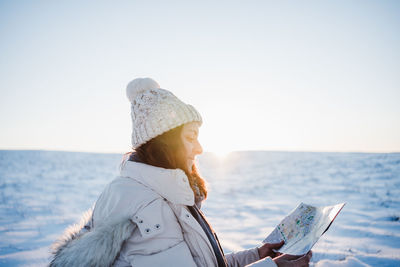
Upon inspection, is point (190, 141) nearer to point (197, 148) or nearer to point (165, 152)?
point (197, 148)

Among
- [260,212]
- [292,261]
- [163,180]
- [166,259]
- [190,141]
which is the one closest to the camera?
[166,259]

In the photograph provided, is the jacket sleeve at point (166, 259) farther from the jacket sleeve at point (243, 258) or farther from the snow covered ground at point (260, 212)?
the snow covered ground at point (260, 212)

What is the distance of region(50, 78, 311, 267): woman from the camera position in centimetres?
117

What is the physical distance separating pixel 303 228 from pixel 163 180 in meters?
1.08

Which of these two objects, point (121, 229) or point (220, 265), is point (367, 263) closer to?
A: point (220, 265)

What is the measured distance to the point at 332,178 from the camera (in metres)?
9.91

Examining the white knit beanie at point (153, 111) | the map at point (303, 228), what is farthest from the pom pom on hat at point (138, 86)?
the map at point (303, 228)

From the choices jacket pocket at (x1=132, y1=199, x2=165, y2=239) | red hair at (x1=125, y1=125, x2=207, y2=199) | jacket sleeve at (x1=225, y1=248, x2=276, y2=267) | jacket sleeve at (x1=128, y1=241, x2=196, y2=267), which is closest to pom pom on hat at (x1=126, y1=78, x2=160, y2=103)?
red hair at (x1=125, y1=125, x2=207, y2=199)

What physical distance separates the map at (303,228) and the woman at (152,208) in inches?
4.9

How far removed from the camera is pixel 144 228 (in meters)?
1.19

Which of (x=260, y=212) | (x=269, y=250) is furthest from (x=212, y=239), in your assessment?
(x=260, y=212)

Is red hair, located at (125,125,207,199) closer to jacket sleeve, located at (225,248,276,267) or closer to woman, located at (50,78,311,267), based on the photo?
woman, located at (50,78,311,267)

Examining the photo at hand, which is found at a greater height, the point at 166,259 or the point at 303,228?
Answer: the point at 166,259

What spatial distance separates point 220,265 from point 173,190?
54cm
